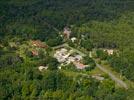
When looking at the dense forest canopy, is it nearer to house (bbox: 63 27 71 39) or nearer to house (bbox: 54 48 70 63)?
house (bbox: 63 27 71 39)

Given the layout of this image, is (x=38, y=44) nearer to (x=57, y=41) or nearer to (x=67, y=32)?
(x=57, y=41)

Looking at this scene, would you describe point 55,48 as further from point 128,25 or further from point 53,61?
point 128,25

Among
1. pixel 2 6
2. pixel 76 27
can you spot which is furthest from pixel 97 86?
pixel 2 6

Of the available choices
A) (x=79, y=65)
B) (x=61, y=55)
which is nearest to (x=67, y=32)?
(x=61, y=55)

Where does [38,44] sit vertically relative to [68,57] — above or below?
above

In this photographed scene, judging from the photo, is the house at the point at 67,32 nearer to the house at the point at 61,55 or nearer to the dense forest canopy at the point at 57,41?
the dense forest canopy at the point at 57,41

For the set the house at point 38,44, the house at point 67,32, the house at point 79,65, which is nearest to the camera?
the house at point 79,65

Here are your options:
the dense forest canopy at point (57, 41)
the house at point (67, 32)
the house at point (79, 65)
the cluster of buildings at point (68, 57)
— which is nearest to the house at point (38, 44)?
the dense forest canopy at point (57, 41)
